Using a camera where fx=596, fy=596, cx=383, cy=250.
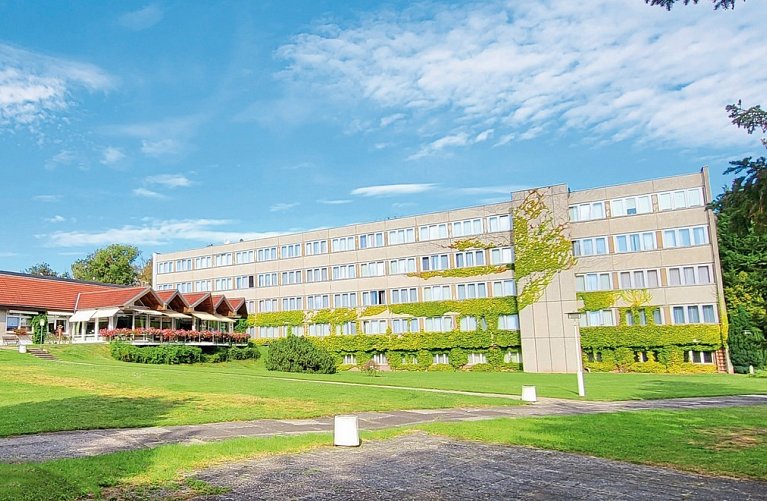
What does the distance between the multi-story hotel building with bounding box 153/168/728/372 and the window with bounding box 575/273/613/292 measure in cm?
9

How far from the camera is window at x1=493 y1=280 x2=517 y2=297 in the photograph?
58156mm

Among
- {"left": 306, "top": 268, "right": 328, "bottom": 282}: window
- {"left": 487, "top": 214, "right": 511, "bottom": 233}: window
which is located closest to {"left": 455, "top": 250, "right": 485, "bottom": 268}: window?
{"left": 487, "top": 214, "right": 511, "bottom": 233}: window

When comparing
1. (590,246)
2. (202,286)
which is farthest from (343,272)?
(590,246)

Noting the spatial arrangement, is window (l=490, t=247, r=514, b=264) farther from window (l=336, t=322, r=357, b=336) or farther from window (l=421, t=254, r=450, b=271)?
window (l=336, t=322, r=357, b=336)

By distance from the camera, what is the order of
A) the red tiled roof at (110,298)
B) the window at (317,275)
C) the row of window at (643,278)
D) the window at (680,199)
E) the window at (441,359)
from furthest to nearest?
the window at (317,275)
the window at (441,359)
the red tiled roof at (110,298)
the window at (680,199)
the row of window at (643,278)

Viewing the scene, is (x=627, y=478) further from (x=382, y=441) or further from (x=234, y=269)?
(x=234, y=269)

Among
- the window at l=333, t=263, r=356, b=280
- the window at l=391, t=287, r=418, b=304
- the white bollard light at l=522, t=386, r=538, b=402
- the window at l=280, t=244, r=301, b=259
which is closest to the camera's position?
the white bollard light at l=522, t=386, r=538, b=402

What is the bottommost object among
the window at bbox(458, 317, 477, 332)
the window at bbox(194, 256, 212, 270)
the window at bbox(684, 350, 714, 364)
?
the window at bbox(684, 350, 714, 364)

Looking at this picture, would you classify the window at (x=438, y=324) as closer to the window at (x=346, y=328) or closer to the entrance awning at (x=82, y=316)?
the window at (x=346, y=328)

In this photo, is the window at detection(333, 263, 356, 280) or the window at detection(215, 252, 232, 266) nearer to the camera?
the window at detection(333, 263, 356, 280)

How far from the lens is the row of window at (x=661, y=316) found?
4978cm

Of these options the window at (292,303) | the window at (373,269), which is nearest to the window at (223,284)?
the window at (292,303)

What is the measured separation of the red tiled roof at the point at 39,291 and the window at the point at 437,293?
3472 centimetres

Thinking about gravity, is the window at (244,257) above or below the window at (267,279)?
above
